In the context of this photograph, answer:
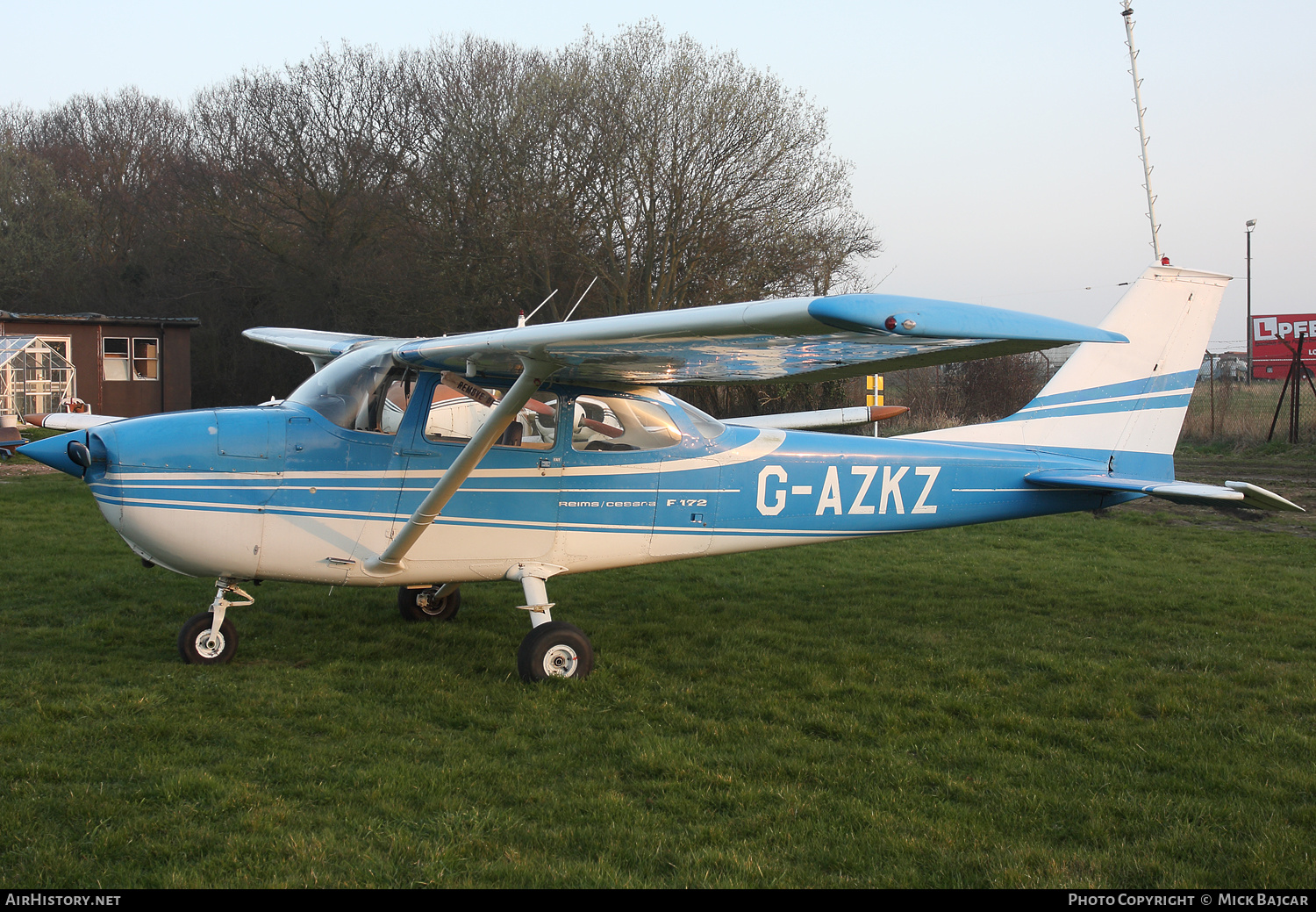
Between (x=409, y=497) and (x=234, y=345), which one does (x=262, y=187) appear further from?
(x=409, y=497)

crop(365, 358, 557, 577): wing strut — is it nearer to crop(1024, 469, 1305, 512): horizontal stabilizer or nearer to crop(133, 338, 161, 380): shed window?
crop(1024, 469, 1305, 512): horizontal stabilizer

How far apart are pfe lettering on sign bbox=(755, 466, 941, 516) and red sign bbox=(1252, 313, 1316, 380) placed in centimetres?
2070

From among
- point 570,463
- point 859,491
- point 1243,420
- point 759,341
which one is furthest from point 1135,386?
point 1243,420

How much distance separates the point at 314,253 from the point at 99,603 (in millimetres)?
26813

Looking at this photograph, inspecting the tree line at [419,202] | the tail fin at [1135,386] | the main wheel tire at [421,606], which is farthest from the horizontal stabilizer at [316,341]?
the tree line at [419,202]

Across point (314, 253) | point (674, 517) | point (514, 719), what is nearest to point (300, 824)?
point (514, 719)

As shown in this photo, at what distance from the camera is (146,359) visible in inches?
1104

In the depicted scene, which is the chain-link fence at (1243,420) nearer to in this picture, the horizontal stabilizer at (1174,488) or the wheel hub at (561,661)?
the horizontal stabilizer at (1174,488)

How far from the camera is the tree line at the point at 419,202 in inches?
984

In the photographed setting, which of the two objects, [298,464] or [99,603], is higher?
[298,464]

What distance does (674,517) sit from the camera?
20.9 ft

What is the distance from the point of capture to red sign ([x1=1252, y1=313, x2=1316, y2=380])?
23.6 m

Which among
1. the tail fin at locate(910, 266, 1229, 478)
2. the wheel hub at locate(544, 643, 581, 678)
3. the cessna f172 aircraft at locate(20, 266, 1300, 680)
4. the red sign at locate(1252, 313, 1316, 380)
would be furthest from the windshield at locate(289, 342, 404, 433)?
the red sign at locate(1252, 313, 1316, 380)

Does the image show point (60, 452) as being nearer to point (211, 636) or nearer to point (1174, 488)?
point (211, 636)
